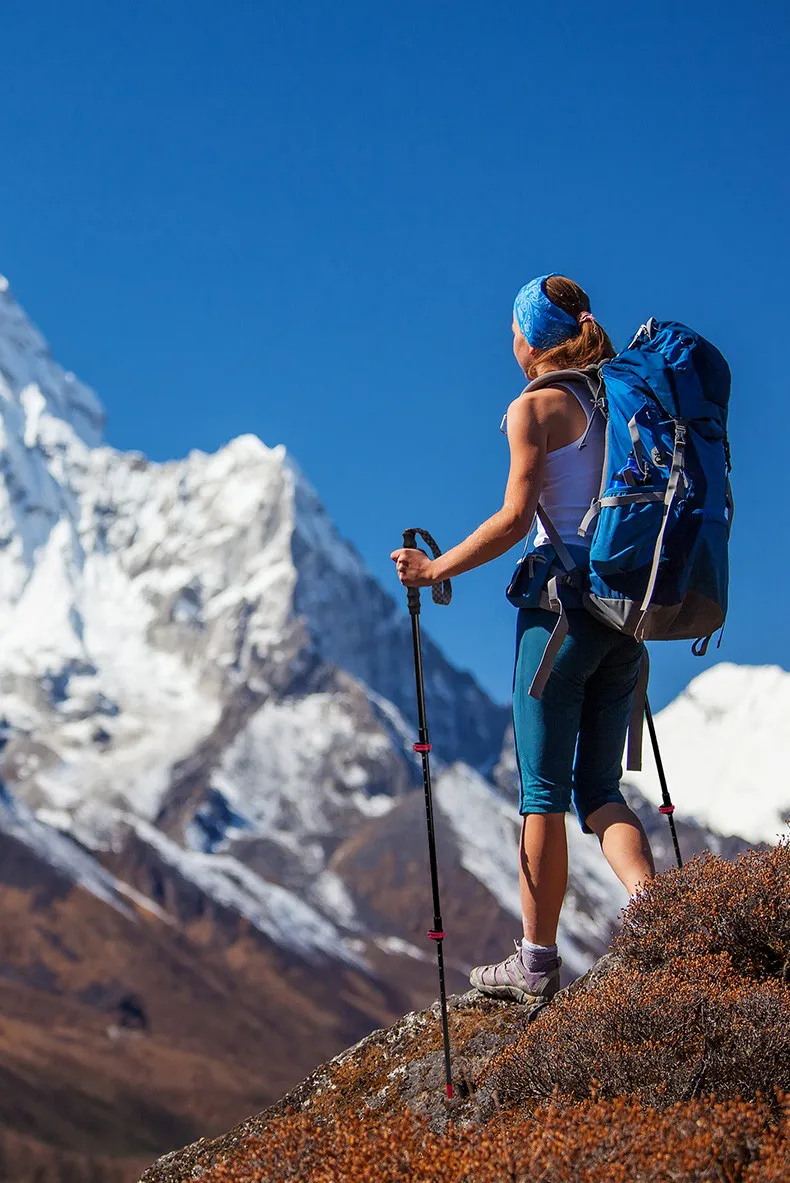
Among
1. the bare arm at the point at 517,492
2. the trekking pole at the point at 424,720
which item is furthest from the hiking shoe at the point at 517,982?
the bare arm at the point at 517,492

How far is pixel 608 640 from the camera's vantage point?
15.3 feet

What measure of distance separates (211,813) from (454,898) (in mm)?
43820

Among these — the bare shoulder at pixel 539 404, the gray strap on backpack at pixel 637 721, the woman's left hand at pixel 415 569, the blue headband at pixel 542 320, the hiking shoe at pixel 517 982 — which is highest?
the blue headband at pixel 542 320

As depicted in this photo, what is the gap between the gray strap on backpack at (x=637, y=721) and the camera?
4980mm

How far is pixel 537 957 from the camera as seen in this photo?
4.78m

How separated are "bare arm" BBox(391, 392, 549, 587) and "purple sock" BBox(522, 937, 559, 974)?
147cm

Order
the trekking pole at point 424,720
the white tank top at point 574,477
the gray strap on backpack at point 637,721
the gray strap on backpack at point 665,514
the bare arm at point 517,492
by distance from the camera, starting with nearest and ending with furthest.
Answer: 1. the gray strap on backpack at point 665,514
2. the bare arm at point 517,492
3. the white tank top at point 574,477
4. the trekking pole at point 424,720
5. the gray strap on backpack at point 637,721

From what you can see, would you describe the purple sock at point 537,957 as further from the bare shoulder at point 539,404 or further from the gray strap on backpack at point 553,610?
the bare shoulder at point 539,404

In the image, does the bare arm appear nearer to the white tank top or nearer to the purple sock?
the white tank top

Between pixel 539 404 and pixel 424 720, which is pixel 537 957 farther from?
pixel 539 404

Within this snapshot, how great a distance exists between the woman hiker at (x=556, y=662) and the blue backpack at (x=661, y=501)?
0.13 meters

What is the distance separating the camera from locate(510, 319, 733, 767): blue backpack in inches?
164

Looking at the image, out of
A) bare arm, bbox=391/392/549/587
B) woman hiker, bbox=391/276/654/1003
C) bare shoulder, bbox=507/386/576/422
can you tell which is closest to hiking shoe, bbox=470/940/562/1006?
woman hiker, bbox=391/276/654/1003

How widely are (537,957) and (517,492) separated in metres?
1.78
